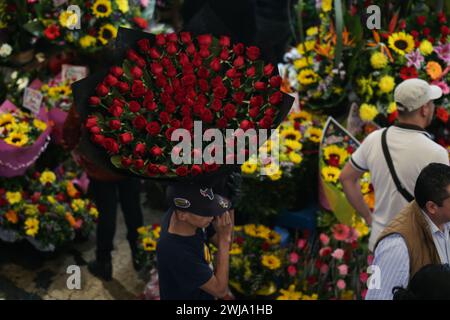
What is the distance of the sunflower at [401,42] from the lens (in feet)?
13.9

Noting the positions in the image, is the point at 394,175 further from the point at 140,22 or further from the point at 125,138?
the point at 140,22

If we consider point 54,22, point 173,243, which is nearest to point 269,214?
point 173,243

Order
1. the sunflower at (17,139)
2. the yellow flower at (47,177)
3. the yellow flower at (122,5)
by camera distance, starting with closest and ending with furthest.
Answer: the sunflower at (17,139)
the yellow flower at (47,177)
the yellow flower at (122,5)

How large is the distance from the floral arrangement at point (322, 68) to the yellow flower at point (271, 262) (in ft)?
4.03

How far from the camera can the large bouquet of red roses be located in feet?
7.41

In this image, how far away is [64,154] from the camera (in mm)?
4914

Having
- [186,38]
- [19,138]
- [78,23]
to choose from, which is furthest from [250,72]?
[78,23]

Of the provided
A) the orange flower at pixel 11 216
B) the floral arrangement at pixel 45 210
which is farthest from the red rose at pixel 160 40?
the orange flower at pixel 11 216

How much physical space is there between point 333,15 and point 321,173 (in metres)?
1.35

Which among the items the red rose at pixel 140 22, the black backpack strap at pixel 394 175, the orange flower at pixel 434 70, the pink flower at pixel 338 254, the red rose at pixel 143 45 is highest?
the red rose at pixel 143 45

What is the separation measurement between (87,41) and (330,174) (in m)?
2.29

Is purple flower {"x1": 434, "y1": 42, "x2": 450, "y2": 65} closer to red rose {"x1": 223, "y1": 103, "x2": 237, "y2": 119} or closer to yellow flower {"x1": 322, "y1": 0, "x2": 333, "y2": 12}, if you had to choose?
yellow flower {"x1": 322, "y1": 0, "x2": 333, "y2": 12}

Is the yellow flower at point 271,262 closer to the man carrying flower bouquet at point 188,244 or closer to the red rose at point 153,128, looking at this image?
the man carrying flower bouquet at point 188,244

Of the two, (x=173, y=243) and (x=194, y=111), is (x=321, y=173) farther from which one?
(x=194, y=111)
